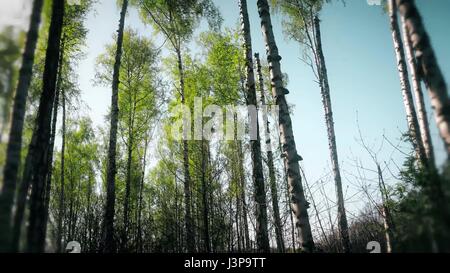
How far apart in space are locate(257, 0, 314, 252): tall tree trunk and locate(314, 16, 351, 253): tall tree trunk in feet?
13.0

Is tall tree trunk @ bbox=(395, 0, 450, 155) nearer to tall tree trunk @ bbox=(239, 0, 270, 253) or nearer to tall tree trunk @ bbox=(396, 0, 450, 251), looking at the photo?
tall tree trunk @ bbox=(396, 0, 450, 251)

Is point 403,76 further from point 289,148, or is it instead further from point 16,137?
point 16,137

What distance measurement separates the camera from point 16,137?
11.0 ft

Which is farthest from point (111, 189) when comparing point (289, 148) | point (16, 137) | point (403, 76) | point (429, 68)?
point (403, 76)

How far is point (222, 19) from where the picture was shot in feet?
37.3

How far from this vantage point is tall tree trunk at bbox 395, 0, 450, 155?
2529mm

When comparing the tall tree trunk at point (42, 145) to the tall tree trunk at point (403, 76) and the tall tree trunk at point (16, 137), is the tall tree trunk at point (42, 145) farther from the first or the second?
the tall tree trunk at point (403, 76)

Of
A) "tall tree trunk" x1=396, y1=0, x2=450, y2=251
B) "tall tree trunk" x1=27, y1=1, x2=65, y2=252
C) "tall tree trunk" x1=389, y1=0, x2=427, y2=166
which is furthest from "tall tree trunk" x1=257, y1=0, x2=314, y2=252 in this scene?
"tall tree trunk" x1=27, y1=1, x2=65, y2=252

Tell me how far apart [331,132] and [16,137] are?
343 inches

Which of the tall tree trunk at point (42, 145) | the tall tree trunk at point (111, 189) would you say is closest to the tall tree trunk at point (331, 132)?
the tall tree trunk at point (111, 189)

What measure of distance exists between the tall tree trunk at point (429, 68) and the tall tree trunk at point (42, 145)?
14.6ft
